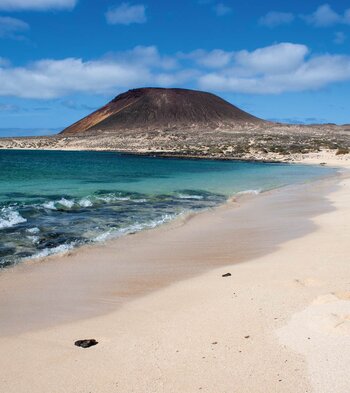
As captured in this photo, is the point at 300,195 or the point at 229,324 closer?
the point at 229,324

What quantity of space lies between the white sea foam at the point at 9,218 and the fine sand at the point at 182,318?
3717 mm

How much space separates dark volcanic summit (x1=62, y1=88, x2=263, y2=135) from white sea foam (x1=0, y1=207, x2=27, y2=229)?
118m

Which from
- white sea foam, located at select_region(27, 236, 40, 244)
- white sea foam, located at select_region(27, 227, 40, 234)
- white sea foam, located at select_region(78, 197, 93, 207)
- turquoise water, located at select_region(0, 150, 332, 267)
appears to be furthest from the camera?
white sea foam, located at select_region(78, 197, 93, 207)

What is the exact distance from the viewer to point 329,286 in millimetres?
7055

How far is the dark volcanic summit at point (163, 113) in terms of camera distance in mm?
143000

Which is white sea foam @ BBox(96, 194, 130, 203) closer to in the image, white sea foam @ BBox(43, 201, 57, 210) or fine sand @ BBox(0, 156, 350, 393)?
white sea foam @ BBox(43, 201, 57, 210)

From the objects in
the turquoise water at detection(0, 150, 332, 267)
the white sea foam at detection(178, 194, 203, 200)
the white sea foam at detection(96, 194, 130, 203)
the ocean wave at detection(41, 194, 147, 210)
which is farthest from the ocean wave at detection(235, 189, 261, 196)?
the white sea foam at detection(96, 194, 130, 203)

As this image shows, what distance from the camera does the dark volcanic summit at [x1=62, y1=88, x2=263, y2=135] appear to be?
143 metres

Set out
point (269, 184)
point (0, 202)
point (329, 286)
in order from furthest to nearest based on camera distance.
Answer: point (269, 184) → point (0, 202) → point (329, 286)

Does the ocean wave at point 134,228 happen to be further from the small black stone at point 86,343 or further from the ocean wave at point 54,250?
the small black stone at point 86,343

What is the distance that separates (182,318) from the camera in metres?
6.08

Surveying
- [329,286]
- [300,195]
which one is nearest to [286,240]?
[329,286]

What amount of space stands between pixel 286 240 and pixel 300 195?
1096 centimetres

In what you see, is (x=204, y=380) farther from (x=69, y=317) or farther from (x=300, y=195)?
(x=300, y=195)
